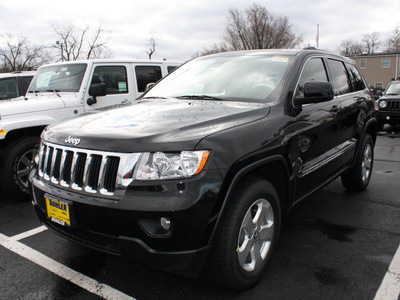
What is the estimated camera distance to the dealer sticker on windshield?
7.52 feet

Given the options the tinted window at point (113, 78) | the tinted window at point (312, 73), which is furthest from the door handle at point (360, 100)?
the tinted window at point (113, 78)

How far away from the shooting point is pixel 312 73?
3434 mm

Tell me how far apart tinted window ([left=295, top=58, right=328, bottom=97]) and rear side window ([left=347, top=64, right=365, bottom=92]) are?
97cm

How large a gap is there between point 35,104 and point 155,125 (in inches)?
124

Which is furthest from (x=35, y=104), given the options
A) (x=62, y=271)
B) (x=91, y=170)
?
(x=91, y=170)

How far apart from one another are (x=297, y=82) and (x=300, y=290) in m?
1.71

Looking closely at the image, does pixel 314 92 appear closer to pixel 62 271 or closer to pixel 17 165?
pixel 62 271

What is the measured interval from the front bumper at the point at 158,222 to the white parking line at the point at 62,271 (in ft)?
1.84

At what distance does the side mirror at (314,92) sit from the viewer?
2.90 meters

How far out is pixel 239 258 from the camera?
2.35 metres

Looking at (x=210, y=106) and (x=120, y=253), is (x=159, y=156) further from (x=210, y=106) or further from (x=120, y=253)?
(x=210, y=106)

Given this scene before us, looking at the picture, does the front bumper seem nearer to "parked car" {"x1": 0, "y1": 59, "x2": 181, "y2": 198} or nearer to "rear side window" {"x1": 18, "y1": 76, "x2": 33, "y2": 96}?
"parked car" {"x1": 0, "y1": 59, "x2": 181, "y2": 198}

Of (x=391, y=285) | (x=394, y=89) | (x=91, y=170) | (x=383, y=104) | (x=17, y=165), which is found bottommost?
(x=391, y=285)

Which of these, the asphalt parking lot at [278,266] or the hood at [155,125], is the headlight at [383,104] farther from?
the hood at [155,125]
